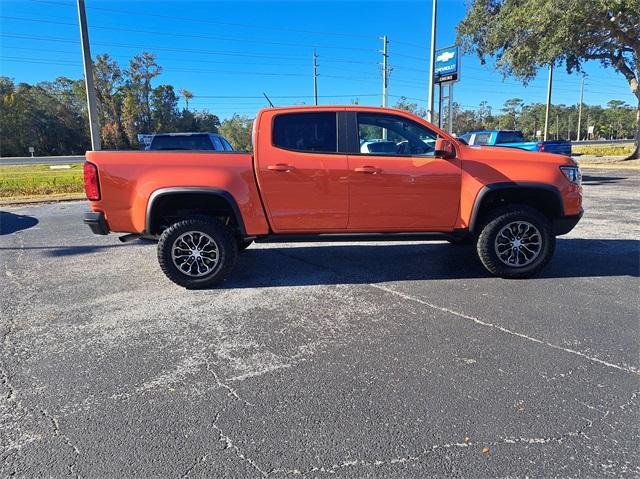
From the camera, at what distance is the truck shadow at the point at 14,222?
8.43 metres

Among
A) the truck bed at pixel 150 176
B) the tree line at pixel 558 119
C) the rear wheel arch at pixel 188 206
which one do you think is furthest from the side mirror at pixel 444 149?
the tree line at pixel 558 119

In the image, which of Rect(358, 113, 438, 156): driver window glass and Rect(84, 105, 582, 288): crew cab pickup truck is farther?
Rect(358, 113, 438, 156): driver window glass

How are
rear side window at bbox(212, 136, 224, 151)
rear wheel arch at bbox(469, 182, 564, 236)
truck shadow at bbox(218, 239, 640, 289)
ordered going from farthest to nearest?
rear side window at bbox(212, 136, 224, 151)
truck shadow at bbox(218, 239, 640, 289)
rear wheel arch at bbox(469, 182, 564, 236)

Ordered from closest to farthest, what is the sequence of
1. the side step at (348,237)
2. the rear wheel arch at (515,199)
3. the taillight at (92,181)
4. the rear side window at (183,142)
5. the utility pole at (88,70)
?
the taillight at (92,181)
the rear wheel arch at (515,199)
the side step at (348,237)
the rear side window at (183,142)
the utility pole at (88,70)

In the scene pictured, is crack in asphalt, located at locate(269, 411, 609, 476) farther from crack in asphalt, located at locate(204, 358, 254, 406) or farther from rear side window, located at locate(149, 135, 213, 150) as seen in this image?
rear side window, located at locate(149, 135, 213, 150)

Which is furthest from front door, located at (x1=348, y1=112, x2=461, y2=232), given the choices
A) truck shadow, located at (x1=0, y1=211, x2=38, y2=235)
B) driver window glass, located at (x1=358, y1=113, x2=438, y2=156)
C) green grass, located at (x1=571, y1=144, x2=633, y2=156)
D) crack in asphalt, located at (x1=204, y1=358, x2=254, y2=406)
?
green grass, located at (x1=571, y1=144, x2=633, y2=156)

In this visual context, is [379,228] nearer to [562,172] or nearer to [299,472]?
[562,172]

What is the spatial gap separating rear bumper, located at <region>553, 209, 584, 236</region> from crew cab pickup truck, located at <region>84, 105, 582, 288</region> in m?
0.01

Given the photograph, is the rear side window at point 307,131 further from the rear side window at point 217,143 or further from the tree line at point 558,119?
the tree line at point 558,119

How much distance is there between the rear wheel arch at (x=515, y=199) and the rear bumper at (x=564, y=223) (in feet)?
0.23

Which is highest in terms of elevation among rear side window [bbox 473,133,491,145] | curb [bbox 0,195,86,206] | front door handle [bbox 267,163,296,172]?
rear side window [bbox 473,133,491,145]

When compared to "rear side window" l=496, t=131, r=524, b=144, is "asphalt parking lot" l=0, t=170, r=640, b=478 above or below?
below

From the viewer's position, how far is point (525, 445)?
2322 mm

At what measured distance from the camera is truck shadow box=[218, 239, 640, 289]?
5.17m
